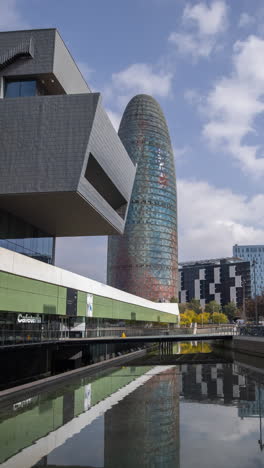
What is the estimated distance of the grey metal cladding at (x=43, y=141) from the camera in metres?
31.9

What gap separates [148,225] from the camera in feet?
540

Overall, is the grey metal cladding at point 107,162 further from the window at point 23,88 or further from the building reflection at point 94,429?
the building reflection at point 94,429

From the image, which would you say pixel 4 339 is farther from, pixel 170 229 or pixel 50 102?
pixel 170 229

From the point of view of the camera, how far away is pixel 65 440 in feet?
44.5

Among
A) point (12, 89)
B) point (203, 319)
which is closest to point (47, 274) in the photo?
point (12, 89)

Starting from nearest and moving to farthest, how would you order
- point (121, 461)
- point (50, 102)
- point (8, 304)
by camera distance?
point (121, 461) < point (8, 304) < point (50, 102)

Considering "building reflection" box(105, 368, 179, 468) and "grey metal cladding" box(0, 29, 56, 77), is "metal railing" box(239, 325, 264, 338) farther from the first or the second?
"grey metal cladding" box(0, 29, 56, 77)

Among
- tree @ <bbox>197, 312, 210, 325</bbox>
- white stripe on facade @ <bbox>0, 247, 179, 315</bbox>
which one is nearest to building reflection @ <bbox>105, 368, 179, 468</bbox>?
white stripe on facade @ <bbox>0, 247, 179, 315</bbox>

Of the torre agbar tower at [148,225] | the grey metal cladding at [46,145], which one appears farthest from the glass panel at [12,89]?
the torre agbar tower at [148,225]

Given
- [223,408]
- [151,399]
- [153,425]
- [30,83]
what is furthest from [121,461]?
[30,83]

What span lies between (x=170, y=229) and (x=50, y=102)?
140 metres

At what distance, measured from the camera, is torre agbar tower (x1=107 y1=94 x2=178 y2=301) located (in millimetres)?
162750

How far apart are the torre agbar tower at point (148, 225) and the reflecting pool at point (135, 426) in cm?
13534

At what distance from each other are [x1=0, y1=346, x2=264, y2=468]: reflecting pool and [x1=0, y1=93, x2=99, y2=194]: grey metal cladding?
1423 cm
